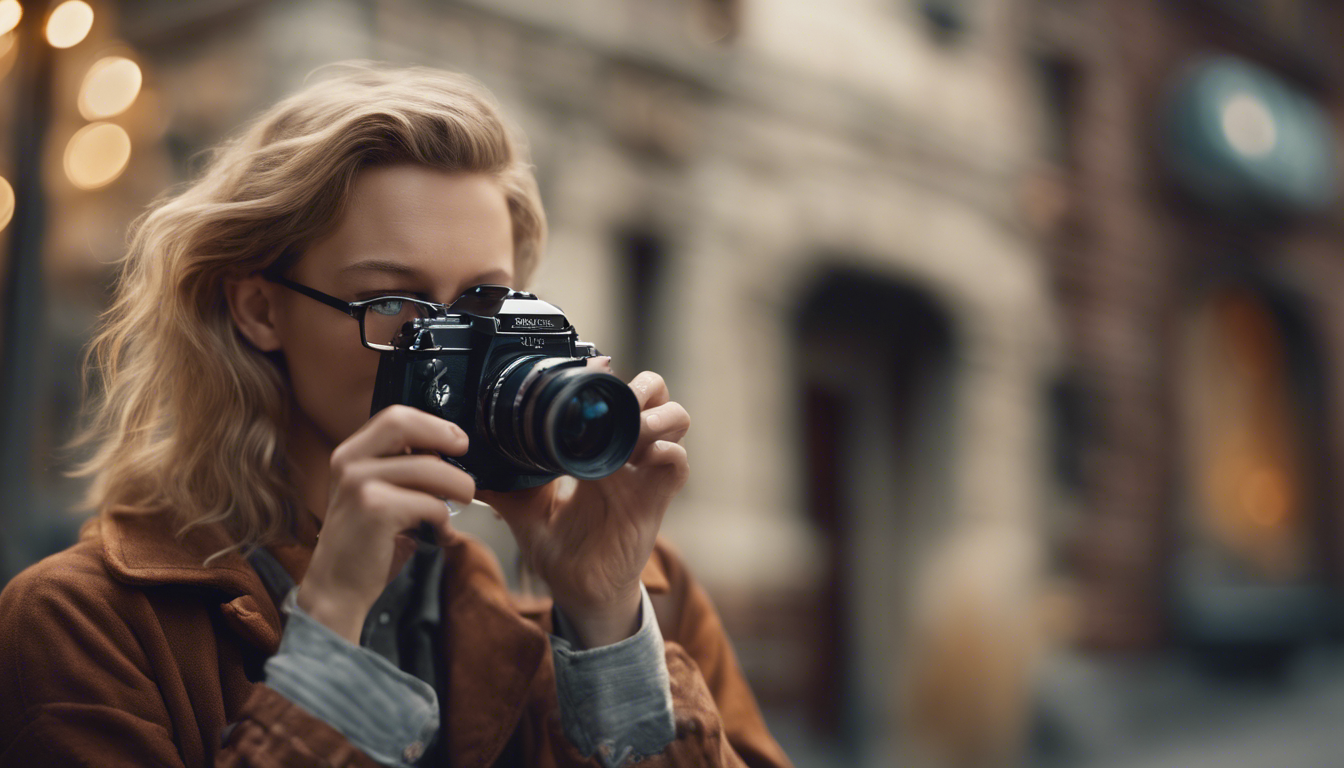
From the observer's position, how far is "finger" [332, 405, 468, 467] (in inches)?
45.9

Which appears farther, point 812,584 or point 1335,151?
point 1335,151

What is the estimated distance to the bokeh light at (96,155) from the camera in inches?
140

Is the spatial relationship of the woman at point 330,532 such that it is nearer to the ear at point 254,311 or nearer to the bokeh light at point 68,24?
the ear at point 254,311

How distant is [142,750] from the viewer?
112 centimetres

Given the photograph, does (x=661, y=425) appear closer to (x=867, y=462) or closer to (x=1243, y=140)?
(x=867, y=462)

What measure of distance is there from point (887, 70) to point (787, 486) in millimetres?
2632

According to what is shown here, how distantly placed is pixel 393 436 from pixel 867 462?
19.5 ft

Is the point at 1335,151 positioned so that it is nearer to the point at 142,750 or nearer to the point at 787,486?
the point at 787,486

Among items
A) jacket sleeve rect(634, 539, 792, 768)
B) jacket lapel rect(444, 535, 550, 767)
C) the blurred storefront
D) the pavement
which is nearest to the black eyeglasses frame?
jacket lapel rect(444, 535, 550, 767)

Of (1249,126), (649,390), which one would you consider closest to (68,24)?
(649,390)

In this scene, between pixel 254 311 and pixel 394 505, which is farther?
pixel 254 311

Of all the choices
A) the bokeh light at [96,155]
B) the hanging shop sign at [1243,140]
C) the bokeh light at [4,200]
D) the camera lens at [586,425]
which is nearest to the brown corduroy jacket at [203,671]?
the camera lens at [586,425]

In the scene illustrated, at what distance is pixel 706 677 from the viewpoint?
1.62m

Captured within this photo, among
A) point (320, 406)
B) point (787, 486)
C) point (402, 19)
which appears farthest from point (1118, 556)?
point (320, 406)
